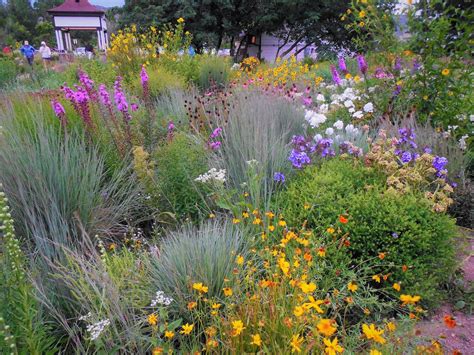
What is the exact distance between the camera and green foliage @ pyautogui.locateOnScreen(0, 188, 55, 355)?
4.49 feet

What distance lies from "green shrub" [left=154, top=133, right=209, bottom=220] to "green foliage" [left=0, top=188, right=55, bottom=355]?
4.55 feet

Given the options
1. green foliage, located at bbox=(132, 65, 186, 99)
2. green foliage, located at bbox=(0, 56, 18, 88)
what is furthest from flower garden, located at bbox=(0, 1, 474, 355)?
green foliage, located at bbox=(0, 56, 18, 88)

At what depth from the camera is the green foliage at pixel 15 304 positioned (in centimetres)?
137

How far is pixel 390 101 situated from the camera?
4.50 meters

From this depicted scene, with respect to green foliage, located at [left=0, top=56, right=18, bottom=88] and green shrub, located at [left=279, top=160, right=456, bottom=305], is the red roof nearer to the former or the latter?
green foliage, located at [left=0, top=56, right=18, bottom=88]

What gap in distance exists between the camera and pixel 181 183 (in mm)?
3018

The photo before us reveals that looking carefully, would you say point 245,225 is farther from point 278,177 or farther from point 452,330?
point 452,330

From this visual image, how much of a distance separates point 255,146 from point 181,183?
652mm

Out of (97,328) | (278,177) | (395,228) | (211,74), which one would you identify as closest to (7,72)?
(211,74)

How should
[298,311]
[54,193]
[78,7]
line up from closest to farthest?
[298,311]
[54,193]
[78,7]

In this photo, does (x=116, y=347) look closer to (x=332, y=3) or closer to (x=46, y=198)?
(x=46, y=198)

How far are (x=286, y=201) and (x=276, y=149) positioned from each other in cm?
65

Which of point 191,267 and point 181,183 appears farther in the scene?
point 181,183

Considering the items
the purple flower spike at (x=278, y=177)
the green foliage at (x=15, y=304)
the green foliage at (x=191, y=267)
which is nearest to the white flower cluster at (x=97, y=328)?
the green foliage at (x=15, y=304)
